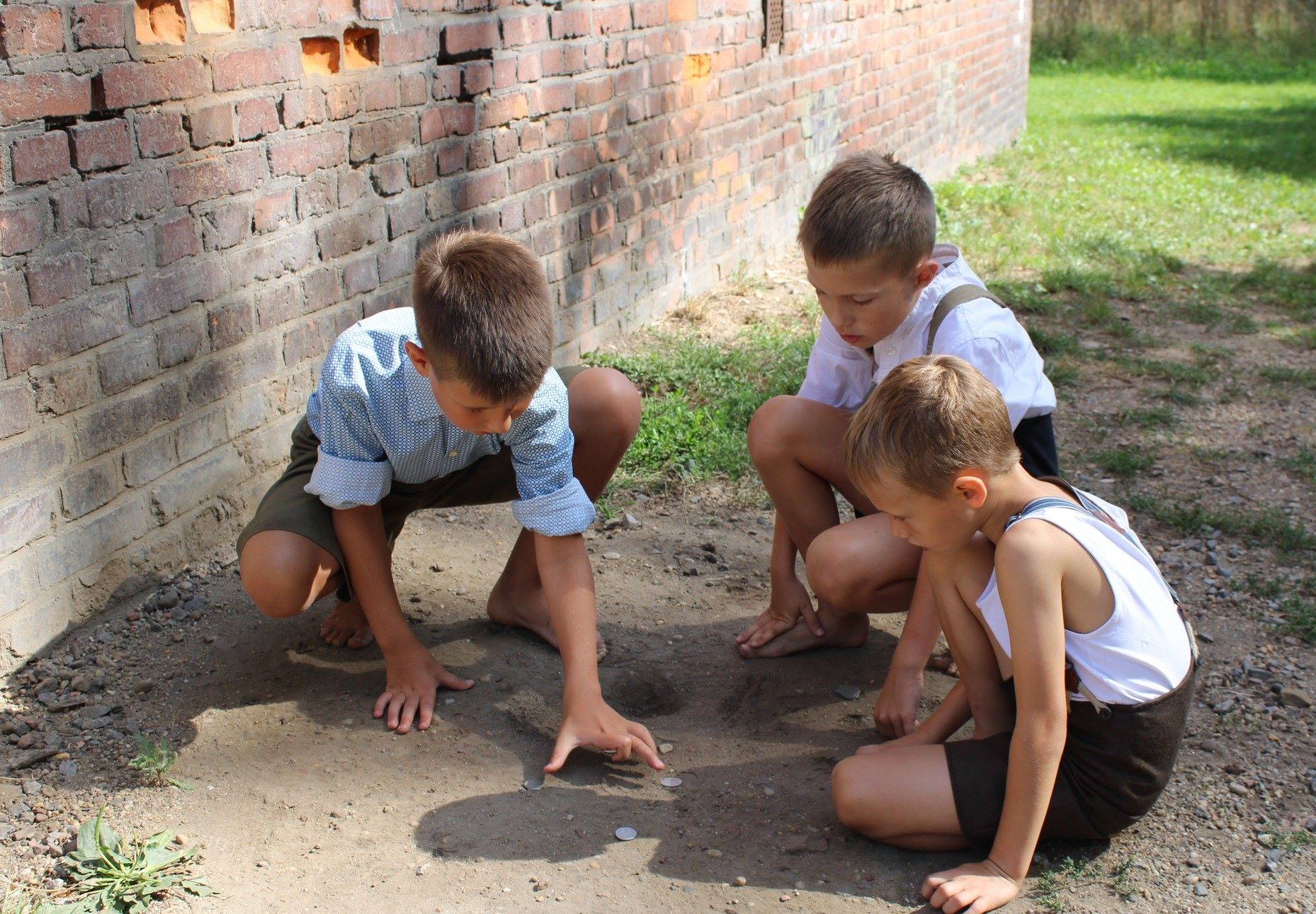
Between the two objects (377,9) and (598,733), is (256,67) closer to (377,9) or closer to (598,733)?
(377,9)

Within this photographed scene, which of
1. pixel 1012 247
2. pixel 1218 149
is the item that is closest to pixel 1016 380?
pixel 1012 247

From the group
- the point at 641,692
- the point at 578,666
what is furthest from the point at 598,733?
the point at 641,692

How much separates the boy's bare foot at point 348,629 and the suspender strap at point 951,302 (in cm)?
142

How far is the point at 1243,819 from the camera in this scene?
223 cm

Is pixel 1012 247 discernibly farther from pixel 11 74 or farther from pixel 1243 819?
pixel 11 74

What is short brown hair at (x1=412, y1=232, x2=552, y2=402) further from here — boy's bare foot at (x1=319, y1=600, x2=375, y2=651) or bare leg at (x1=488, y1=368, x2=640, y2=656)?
boy's bare foot at (x1=319, y1=600, x2=375, y2=651)

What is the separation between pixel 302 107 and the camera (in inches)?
122

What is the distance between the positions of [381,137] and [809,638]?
1856 millimetres

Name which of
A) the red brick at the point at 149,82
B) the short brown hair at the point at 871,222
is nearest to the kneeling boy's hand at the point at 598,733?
the short brown hair at the point at 871,222

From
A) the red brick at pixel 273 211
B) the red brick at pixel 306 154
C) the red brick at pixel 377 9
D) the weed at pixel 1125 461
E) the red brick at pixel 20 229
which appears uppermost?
the red brick at pixel 377 9

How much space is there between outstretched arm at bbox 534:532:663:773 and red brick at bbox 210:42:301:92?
1377 millimetres

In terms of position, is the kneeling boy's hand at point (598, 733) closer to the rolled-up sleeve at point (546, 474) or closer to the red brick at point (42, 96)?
the rolled-up sleeve at point (546, 474)

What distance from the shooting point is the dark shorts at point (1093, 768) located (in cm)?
201

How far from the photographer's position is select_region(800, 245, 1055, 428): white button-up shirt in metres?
2.40
